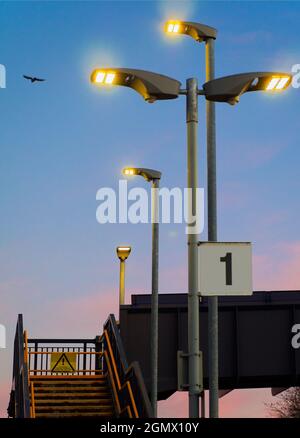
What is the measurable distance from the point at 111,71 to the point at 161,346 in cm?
2520

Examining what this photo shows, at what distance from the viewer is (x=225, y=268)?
14383mm

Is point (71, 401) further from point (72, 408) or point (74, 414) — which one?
point (74, 414)

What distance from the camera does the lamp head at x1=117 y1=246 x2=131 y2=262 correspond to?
3588 centimetres

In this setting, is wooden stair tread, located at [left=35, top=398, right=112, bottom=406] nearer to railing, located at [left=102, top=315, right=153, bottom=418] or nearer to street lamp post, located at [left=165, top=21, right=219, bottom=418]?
railing, located at [left=102, top=315, right=153, bottom=418]

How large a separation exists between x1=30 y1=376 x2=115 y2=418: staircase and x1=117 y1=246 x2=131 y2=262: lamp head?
328 inches

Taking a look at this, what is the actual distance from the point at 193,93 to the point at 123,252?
21190mm

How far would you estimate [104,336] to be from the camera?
103ft

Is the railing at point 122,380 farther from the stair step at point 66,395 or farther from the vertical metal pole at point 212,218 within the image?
→ the vertical metal pole at point 212,218

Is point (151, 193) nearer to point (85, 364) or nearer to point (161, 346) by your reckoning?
point (85, 364)

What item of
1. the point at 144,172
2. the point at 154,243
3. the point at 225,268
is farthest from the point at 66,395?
the point at 225,268

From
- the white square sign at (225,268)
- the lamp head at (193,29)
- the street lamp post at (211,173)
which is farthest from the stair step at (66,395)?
the white square sign at (225,268)

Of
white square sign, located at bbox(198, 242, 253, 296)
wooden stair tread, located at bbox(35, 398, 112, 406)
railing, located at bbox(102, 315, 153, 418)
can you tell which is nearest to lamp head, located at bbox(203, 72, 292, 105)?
white square sign, located at bbox(198, 242, 253, 296)
